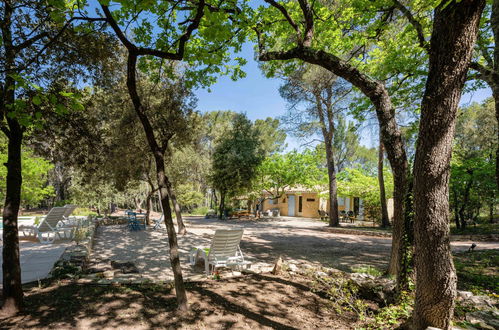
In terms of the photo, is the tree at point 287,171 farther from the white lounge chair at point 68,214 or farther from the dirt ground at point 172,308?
the dirt ground at point 172,308

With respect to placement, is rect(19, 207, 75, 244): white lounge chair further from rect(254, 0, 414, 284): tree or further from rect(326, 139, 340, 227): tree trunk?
rect(326, 139, 340, 227): tree trunk

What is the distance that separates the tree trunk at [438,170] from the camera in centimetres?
232

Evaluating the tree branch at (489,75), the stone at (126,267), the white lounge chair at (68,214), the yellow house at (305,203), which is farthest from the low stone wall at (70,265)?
the yellow house at (305,203)

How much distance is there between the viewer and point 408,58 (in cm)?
700

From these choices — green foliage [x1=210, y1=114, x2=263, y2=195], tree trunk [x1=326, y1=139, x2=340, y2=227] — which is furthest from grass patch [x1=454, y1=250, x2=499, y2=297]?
green foliage [x1=210, y1=114, x2=263, y2=195]

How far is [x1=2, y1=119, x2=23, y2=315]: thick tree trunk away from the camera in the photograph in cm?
296

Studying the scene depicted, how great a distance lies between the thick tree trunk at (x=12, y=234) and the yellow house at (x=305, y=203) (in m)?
23.6

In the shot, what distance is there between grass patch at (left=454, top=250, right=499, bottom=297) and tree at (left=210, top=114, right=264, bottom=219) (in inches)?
542

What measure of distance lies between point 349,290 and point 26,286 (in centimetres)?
515

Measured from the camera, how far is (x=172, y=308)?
10.9 ft

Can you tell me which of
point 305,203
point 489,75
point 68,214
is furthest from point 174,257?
point 305,203

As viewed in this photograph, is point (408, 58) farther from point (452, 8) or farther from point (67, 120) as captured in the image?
point (67, 120)

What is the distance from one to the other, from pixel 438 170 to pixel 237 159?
1689 cm

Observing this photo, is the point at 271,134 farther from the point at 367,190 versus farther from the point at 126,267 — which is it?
the point at 126,267
